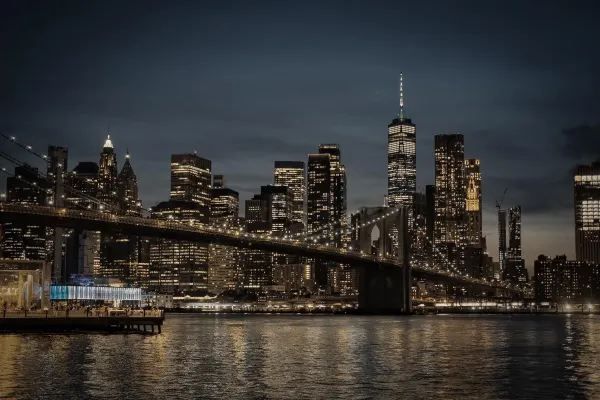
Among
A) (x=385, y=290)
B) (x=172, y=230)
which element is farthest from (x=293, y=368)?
(x=385, y=290)

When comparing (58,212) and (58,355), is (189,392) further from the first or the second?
(58,212)

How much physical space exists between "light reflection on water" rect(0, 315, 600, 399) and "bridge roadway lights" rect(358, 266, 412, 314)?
4973 cm

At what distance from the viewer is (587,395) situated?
1166 inches

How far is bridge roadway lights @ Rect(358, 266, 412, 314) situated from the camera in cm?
10800

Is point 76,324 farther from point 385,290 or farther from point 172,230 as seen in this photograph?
point 385,290

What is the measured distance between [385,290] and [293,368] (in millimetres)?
72247

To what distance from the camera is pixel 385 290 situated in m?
109

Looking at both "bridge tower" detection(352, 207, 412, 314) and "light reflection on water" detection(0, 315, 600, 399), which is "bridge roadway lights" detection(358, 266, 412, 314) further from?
"light reflection on water" detection(0, 315, 600, 399)

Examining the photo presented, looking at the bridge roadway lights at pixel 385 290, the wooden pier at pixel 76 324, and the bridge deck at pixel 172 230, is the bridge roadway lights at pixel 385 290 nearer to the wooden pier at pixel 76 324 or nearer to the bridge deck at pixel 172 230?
the bridge deck at pixel 172 230

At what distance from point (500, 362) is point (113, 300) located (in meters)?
87.3

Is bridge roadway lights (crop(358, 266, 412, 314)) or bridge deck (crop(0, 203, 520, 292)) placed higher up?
bridge deck (crop(0, 203, 520, 292))

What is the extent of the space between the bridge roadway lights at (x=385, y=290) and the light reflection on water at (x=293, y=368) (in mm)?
49727

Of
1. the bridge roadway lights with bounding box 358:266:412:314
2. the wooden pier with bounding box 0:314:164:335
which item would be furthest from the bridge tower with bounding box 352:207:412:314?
the wooden pier with bounding box 0:314:164:335

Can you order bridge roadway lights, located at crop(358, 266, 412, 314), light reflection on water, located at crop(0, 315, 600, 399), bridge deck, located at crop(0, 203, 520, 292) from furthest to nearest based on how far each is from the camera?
1. bridge roadway lights, located at crop(358, 266, 412, 314)
2. bridge deck, located at crop(0, 203, 520, 292)
3. light reflection on water, located at crop(0, 315, 600, 399)
